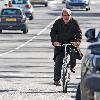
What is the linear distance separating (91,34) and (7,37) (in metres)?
27.9

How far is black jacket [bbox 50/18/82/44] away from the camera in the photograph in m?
14.7

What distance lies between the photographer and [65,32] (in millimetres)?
14703

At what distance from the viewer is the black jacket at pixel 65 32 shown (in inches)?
578

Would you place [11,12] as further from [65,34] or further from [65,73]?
[65,73]

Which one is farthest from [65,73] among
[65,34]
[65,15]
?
[65,15]

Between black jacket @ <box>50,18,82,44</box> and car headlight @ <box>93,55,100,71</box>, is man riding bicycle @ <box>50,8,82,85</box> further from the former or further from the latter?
car headlight @ <box>93,55,100,71</box>

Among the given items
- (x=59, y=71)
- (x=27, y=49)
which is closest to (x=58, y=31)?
(x=59, y=71)

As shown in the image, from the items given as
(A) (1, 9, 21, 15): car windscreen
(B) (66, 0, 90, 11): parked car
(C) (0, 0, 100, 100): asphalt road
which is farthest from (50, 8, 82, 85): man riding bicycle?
(B) (66, 0, 90, 11): parked car

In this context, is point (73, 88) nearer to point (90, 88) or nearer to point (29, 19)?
point (90, 88)

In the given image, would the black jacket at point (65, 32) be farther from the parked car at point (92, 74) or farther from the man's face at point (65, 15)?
the parked car at point (92, 74)

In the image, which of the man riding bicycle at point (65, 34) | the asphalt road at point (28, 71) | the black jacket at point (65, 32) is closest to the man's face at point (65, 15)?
the man riding bicycle at point (65, 34)

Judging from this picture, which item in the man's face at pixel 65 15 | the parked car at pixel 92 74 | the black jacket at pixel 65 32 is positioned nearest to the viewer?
the parked car at pixel 92 74

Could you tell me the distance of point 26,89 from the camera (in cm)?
1527

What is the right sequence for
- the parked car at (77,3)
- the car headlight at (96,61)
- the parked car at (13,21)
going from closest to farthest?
the car headlight at (96,61)
the parked car at (13,21)
the parked car at (77,3)
